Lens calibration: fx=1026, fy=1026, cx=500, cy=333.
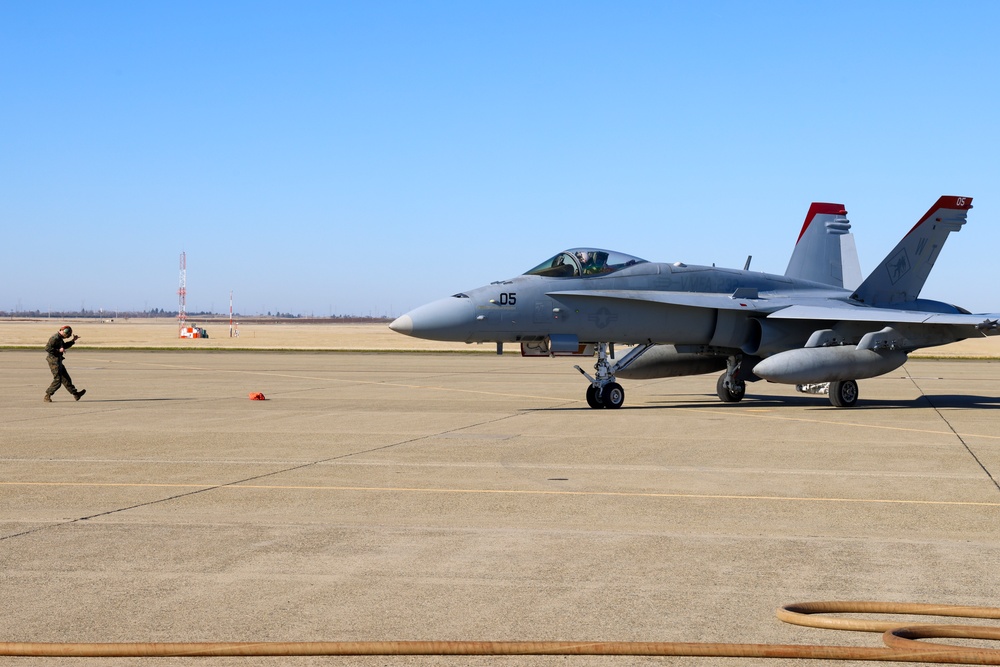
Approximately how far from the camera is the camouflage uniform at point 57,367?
71.1 feet

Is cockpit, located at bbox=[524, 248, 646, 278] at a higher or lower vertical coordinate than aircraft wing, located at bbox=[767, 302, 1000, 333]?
higher

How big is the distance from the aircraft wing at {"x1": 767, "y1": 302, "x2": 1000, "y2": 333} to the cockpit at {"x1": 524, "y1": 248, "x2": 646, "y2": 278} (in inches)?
141

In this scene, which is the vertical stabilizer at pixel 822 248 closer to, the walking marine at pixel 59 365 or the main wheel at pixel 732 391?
the main wheel at pixel 732 391

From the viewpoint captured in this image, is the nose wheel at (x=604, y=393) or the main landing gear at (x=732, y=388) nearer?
the nose wheel at (x=604, y=393)

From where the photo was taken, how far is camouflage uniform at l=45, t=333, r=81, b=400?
21.7 meters

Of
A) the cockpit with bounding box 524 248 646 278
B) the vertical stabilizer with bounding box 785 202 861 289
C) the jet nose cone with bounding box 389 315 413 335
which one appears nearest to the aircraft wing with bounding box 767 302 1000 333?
the cockpit with bounding box 524 248 646 278

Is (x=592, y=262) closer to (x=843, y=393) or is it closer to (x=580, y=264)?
(x=580, y=264)

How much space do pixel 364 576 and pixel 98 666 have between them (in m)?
1.95

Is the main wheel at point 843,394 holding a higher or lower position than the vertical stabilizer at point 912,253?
lower

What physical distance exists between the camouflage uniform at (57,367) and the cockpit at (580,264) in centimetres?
1002

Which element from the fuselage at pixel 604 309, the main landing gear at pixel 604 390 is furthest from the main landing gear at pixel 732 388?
the main landing gear at pixel 604 390

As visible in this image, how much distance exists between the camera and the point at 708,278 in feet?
71.6

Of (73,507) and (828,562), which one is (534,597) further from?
(73,507)

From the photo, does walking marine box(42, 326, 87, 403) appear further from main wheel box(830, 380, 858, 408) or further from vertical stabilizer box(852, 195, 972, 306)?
vertical stabilizer box(852, 195, 972, 306)
